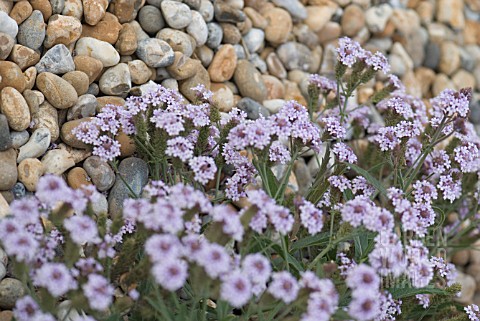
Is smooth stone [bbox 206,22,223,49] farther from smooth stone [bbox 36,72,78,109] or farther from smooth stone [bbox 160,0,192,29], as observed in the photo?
smooth stone [bbox 36,72,78,109]

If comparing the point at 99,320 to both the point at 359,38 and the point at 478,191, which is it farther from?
the point at 359,38

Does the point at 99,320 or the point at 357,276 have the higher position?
the point at 357,276

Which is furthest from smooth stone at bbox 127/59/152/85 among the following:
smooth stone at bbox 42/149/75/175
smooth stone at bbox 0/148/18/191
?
smooth stone at bbox 0/148/18/191

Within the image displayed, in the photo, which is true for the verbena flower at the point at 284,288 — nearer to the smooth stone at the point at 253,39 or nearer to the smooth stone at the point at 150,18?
the smooth stone at the point at 150,18

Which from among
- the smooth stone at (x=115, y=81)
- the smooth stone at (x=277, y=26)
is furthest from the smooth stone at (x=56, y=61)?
the smooth stone at (x=277, y=26)

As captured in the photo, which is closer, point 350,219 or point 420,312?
point 350,219

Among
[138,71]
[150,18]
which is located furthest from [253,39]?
[138,71]

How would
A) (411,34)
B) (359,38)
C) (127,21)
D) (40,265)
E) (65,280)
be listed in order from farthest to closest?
(411,34) < (359,38) < (127,21) < (40,265) < (65,280)

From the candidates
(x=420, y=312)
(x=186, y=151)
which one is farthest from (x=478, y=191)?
(x=186, y=151)
